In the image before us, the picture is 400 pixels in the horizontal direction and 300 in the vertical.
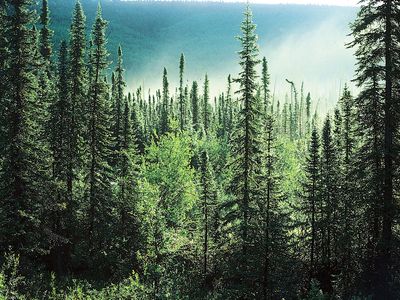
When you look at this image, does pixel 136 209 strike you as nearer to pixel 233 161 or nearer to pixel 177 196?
pixel 177 196

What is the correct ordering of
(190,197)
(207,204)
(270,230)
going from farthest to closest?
(190,197) < (207,204) < (270,230)

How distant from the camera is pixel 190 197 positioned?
141 feet

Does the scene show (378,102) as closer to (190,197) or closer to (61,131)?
(190,197)

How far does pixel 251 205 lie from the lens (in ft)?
96.7

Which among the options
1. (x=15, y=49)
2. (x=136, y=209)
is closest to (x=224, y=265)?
(x=136, y=209)

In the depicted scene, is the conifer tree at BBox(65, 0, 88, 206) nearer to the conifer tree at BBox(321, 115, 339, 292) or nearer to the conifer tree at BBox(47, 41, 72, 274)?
the conifer tree at BBox(47, 41, 72, 274)

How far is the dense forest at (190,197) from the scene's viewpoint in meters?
20.5

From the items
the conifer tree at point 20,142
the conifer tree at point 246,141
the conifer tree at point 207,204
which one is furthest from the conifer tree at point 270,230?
the conifer tree at point 20,142

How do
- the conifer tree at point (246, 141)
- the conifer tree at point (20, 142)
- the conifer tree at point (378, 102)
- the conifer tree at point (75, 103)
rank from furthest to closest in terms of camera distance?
the conifer tree at point (75, 103), the conifer tree at point (246, 141), the conifer tree at point (20, 142), the conifer tree at point (378, 102)

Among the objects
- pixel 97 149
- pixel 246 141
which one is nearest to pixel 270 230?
pixel 246 141

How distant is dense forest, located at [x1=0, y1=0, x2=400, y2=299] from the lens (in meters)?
20.5

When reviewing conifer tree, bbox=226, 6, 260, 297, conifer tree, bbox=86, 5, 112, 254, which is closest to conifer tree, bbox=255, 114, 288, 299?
conifer tree, bbox=226, 6, 260, 297

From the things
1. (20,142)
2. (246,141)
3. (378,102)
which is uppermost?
(378,102)

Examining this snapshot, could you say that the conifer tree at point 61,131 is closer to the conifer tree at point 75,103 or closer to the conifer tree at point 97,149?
the conifer tree at point 75,103
